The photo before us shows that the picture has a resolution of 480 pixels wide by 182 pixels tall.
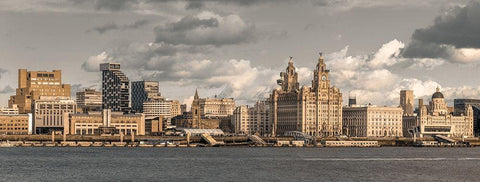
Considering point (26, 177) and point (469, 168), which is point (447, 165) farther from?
point (26, 177)

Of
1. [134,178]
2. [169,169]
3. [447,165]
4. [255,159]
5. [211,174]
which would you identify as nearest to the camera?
[134,178]

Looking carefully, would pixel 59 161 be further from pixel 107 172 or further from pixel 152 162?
pixel 107 172

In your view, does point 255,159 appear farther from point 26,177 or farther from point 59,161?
point 26,177

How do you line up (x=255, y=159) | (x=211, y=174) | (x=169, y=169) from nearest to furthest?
(x=211, y=174) → (x=169, y=169) → (x=255, y=159)

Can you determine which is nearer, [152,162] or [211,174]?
[211,174]

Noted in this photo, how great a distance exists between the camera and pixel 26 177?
5340 inches

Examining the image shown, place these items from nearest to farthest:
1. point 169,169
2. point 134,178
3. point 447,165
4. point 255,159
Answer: point 134,178
point 169,169
point 447,165
point 255,159

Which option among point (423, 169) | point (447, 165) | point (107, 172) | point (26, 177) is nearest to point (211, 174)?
point (107, 172)

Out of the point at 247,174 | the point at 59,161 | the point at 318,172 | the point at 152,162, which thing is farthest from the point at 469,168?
the point at 59,161

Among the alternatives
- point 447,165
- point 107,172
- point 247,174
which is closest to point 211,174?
point 247,174

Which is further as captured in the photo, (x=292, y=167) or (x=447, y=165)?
(x=447, y=165)

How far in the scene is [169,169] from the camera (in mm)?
154500

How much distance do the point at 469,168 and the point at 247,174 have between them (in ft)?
144

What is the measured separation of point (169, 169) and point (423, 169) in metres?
43.7
